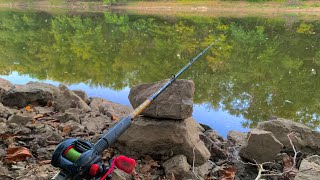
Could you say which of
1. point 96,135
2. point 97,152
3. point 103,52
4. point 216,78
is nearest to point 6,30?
point 103,52

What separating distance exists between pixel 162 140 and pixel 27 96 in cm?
326

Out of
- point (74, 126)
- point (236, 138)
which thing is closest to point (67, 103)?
point (74, 126)

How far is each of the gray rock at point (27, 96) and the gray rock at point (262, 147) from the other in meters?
3.87

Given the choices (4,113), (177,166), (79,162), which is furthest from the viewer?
(4,113)

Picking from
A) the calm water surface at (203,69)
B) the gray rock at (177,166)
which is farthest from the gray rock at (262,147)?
the calm water surface at (203,69)

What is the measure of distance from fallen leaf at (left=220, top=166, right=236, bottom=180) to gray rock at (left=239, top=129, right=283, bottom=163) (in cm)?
45

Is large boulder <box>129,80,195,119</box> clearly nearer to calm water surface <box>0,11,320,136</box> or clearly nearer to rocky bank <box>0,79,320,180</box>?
rocky bank <box>0,79,320,180</box>

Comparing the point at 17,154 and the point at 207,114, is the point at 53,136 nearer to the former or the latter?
the point at 17,154

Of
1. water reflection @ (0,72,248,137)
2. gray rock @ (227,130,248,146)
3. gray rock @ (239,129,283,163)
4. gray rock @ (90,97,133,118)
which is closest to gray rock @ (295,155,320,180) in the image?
gray rock @ (239,129,283,163)

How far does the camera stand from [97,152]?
2.38m

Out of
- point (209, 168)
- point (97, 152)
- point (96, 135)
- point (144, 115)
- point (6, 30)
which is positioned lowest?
point (6, 30)

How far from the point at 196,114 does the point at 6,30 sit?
18.8 m

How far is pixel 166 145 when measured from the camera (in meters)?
4.53

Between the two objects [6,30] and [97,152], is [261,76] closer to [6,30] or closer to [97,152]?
[97,152]
